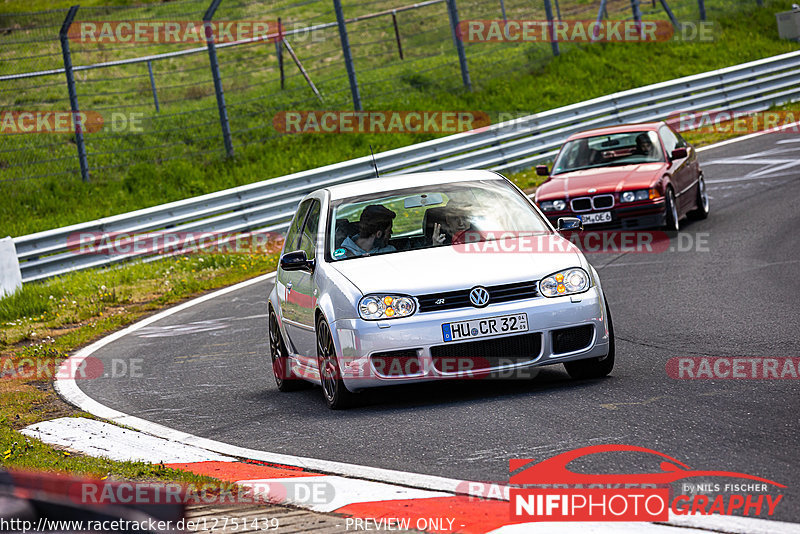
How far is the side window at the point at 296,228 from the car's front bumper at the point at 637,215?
5845 mm

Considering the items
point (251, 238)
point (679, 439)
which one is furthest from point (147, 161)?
point (679, 439)

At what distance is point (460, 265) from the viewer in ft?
24.4

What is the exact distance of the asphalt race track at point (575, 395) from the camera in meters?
5.69

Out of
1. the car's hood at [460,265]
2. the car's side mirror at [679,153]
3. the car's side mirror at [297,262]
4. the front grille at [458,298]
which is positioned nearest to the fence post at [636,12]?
the car's side mirror at [679,153]

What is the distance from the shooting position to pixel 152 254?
57.3ft

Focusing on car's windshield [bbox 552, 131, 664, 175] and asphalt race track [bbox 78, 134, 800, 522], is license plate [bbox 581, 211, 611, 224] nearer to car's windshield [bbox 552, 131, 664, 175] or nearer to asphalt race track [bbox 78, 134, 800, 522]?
asphalt race track [bbox 78, 134, 800, 522]

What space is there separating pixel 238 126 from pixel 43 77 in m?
4.77

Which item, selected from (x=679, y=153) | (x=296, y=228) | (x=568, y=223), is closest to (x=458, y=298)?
(x=568, y=223)

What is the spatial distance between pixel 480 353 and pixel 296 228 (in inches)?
108

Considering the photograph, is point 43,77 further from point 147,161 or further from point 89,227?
point 89,227

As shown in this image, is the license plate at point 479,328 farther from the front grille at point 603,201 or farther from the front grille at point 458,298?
the front grille at point 603,201

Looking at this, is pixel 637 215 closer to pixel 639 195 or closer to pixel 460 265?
pixel 639 195

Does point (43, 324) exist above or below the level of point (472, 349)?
below

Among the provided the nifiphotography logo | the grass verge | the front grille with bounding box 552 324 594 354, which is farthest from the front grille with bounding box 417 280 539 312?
the grass verge
